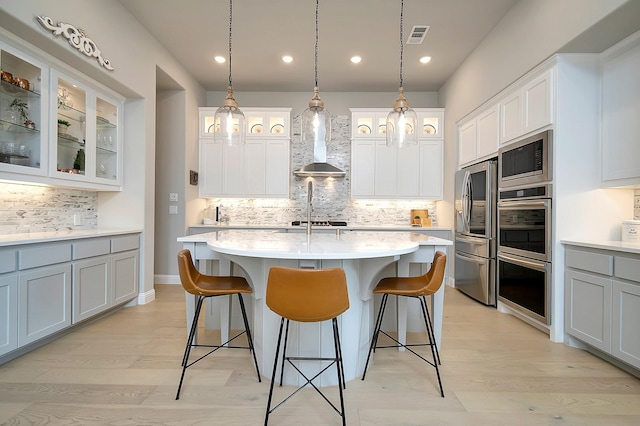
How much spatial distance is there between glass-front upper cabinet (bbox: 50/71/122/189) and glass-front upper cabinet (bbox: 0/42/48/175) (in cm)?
13

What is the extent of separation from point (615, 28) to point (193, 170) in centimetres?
498

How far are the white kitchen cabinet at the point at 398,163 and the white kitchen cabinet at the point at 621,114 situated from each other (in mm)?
2564

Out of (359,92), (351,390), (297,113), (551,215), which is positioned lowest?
(351,390)

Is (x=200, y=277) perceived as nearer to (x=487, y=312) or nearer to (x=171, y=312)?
(x=171, y=312)

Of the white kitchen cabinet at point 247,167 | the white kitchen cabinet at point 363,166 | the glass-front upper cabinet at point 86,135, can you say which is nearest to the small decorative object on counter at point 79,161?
the glass-front upper cabinet at point 86,135

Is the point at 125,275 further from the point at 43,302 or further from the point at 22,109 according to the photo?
the point at 22,109

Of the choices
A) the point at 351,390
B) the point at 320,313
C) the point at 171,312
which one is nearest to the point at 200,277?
the point at 320,313

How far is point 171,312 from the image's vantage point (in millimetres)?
3496

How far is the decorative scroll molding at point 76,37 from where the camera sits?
97.8 inches

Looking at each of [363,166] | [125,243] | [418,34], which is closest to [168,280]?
[125,243]

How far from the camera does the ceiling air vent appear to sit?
3616mm

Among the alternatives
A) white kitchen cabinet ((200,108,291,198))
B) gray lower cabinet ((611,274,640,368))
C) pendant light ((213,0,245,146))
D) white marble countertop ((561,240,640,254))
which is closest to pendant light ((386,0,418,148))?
pendant light ((213,0,245,146))

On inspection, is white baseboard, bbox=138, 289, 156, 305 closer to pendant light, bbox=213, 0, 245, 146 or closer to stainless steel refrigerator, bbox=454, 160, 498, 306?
pendant light, bbox=213, 0, 245, 146

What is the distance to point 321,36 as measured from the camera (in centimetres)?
382
